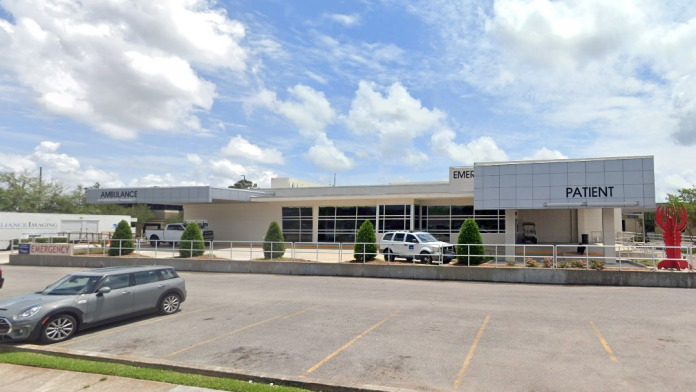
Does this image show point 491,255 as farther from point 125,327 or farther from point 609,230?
point 125,327

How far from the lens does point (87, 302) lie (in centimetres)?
Answer: 1032

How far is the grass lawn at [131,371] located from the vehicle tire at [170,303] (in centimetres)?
361

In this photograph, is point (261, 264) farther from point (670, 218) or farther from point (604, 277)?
point (670, 218)

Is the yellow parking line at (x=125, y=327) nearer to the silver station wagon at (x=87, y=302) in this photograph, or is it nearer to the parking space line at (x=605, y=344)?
the silver station wagon at (x=87, y=302)

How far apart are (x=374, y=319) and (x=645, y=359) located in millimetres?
5763

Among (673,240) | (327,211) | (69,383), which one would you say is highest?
(327,211)

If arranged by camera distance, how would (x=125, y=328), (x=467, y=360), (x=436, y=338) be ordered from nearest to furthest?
(x=467, y=360), (x=436, y=338), (x=125, y=328)

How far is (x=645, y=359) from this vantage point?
26.0 feet

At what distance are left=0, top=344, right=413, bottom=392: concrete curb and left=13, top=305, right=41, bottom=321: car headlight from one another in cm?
56

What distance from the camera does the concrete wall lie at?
17.8 metres

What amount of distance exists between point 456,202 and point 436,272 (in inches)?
623

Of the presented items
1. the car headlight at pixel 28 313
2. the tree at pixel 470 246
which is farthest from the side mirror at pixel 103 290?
the tree at pixel 470 246

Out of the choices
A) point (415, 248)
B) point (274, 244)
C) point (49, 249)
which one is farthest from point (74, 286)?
point (49, 249)

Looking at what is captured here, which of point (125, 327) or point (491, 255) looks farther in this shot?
point (491, 255)
